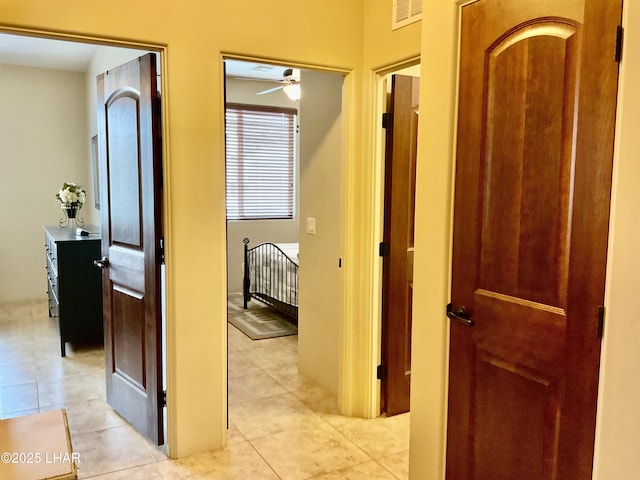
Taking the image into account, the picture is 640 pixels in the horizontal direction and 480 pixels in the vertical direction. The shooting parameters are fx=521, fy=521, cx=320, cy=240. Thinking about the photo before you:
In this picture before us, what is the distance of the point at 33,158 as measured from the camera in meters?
6.29

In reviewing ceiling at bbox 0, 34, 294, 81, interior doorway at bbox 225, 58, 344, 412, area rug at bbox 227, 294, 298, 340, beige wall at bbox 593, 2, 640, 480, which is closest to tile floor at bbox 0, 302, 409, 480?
interior doorway at bbox 225, 58, 344, 412

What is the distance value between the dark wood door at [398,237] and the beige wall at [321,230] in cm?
30

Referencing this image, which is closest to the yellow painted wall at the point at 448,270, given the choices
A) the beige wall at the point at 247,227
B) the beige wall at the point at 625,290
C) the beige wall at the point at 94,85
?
the beige wall at the point at 625,290

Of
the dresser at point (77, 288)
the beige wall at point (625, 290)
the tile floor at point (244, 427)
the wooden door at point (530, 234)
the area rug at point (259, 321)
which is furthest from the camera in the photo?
the area rug at point (259, 321)

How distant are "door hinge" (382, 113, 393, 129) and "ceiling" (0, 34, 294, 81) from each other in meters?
2.19

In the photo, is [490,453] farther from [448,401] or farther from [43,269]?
[43,269]

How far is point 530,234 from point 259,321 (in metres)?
4.13

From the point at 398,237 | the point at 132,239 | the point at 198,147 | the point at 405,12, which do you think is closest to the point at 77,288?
the point at 132,239

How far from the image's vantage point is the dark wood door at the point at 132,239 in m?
2.74

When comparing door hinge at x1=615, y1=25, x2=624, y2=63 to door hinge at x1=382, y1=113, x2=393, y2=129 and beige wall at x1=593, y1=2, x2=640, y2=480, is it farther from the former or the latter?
door hinge at x1=382, y1=113, x2=393, y2=129

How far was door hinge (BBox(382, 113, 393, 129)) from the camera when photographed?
3125 mm

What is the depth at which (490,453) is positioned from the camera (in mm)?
1960

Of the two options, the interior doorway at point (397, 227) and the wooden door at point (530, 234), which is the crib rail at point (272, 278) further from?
the wooden door at point (530, 234)

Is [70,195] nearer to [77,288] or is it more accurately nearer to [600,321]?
[77,288]
